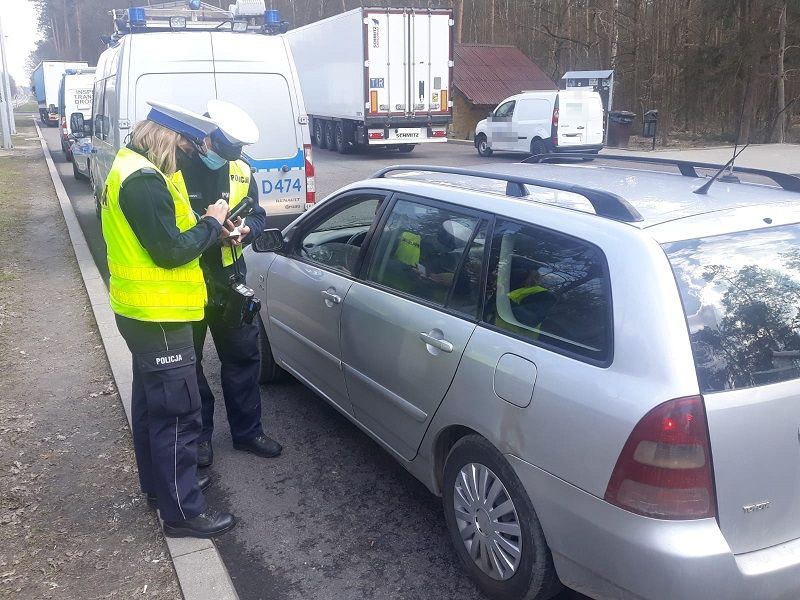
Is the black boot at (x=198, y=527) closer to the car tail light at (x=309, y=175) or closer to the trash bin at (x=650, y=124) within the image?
the car tail light at (x=309, y=175)

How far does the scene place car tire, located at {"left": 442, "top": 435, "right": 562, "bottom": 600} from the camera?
2760 millimetres

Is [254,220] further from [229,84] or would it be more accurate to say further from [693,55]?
[693,55]

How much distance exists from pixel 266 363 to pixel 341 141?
63.4 feet

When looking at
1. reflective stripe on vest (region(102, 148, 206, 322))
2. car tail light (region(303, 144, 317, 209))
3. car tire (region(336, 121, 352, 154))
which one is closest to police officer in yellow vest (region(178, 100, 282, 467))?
reflective stripe on vest (region(102, 148, 206, 322))

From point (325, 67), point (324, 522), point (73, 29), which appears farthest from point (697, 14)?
point (73, 29)

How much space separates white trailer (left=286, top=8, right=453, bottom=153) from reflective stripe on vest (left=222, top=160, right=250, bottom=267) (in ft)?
59.0

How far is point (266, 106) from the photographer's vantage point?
7984 millimetres

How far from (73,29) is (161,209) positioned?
98235mm

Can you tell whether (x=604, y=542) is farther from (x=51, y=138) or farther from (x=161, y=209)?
(x=51, y=138)

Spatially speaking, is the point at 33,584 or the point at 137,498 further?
the point at 137,498

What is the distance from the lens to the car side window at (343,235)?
4.10 m

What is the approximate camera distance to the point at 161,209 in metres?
3.07

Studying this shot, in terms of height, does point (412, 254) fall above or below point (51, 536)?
above

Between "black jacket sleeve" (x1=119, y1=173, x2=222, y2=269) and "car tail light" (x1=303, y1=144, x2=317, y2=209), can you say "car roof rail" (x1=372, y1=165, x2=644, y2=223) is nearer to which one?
"black jacket sleeve" (x1=119, y1=173, x2=222, y2=269)
